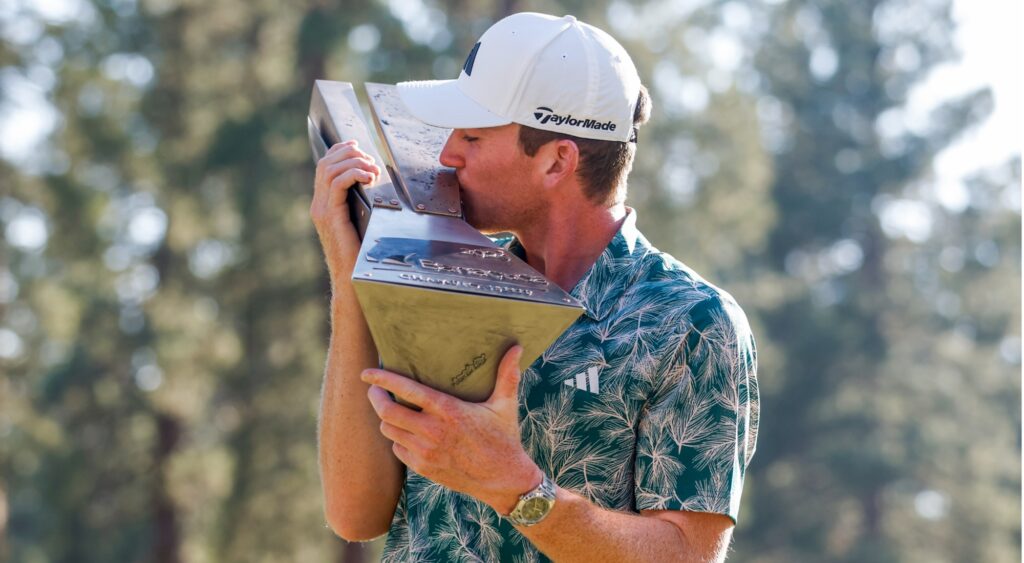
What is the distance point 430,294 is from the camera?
224 cm

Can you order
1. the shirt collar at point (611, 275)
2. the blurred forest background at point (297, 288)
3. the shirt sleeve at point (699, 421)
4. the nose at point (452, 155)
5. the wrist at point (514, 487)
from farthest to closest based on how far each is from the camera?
the blurred forest background at point (297, 288) < the nose at point (452, 155) < the shirt collar at point (611, 275) < the shirt sleeve at point (699, 421) < the wrist at point (514, 487)

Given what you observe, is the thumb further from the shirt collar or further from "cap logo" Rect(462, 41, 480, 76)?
"cap logo" Rect(462, 41, 480, 76)

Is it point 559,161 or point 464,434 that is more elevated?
point 559,161

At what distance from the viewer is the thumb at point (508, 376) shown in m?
2.34

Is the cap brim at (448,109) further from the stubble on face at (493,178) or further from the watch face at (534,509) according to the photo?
the watch face at (534,509)

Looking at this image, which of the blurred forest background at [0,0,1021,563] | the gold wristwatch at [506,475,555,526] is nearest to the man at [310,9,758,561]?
the gold wristwatch at [506,475,555,526]

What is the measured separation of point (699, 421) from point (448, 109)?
0.89 metres

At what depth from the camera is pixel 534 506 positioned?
2402 millimetres

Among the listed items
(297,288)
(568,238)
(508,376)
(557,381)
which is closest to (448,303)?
(508,376)

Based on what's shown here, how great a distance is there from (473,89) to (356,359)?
25.8 inches

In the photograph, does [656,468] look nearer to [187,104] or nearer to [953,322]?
[187,104]

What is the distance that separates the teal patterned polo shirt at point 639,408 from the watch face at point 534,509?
27 cm

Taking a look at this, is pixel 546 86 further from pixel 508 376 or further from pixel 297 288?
pixel 297 288

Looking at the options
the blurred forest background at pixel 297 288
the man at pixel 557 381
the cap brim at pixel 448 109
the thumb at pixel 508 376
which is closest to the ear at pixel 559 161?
the man at pixel 557 381
